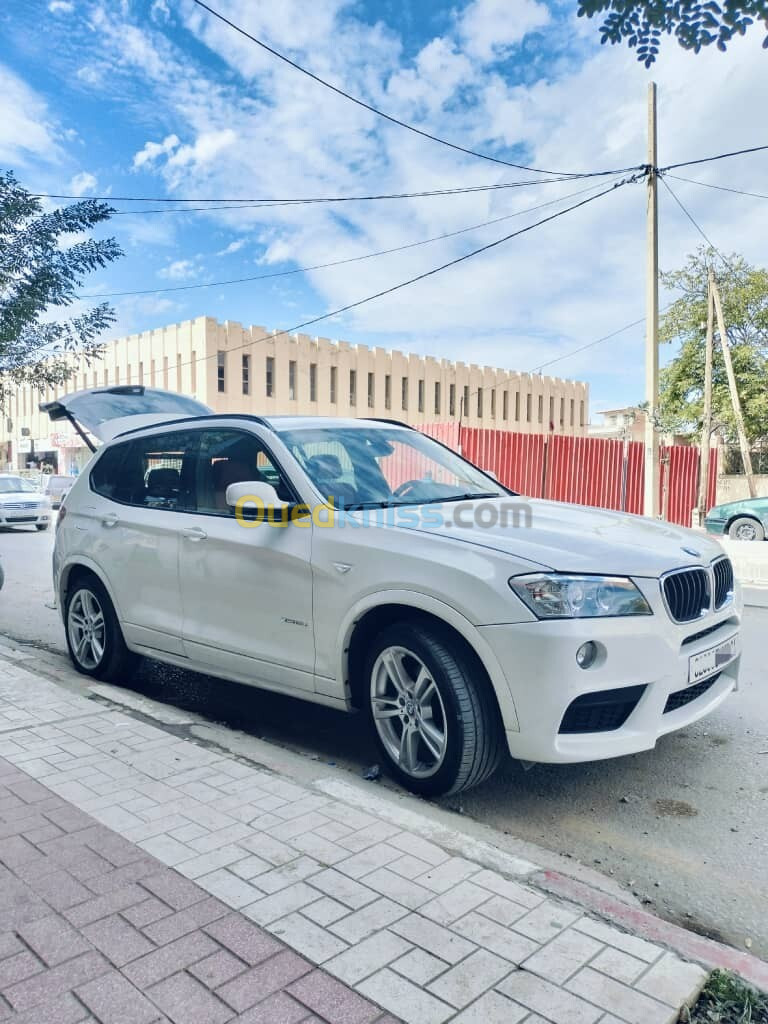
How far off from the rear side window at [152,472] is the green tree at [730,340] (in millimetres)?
28056

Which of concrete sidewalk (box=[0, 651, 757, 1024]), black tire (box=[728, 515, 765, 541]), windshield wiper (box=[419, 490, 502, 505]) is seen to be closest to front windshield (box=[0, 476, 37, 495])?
black tire (box=[728, 515, 765, 541])

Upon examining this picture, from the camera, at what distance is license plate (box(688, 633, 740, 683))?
11.4ft

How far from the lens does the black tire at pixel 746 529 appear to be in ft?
49.3

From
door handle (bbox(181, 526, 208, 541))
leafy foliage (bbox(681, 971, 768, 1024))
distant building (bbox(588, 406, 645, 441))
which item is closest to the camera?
leafy foliage (bbox(681, 971, 768, 1024))

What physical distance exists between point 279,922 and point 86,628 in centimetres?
364

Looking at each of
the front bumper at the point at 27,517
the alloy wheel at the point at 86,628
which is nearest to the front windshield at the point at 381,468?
the alloy wheel at the point at 86,628

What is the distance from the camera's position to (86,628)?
18.3 feet

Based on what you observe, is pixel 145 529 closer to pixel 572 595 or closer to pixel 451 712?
pixel 451 712

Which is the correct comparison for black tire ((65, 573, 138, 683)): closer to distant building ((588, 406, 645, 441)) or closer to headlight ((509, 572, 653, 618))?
headlight ((509, 572, 653, 618))

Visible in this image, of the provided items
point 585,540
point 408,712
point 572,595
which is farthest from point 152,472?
point 572,595

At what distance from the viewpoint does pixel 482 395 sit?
53.6m

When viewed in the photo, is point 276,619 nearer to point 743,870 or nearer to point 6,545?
point 743,870

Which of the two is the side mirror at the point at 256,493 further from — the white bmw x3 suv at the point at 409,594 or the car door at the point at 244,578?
the car door at the point at 244,578

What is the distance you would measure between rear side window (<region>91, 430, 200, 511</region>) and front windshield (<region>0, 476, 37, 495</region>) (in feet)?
50.9
